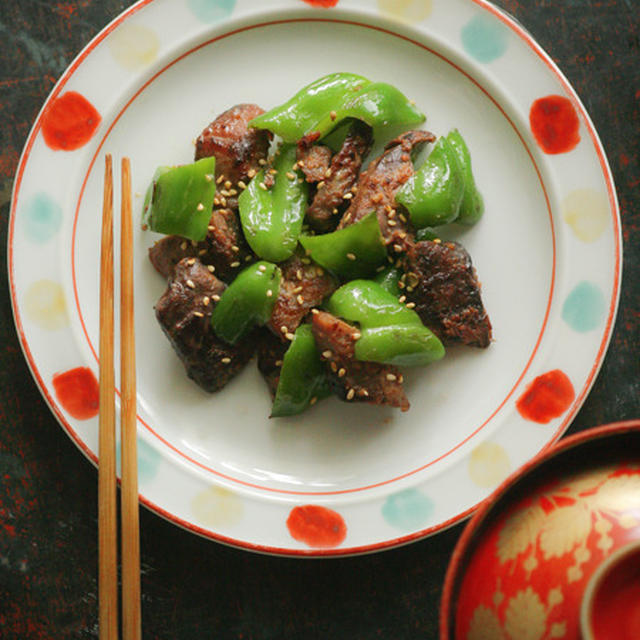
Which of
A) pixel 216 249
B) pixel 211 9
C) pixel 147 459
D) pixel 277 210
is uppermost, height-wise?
pixel 211 9

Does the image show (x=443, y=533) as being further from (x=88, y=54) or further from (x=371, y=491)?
(x=88, y=54)

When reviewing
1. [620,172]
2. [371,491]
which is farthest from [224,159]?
[620,172]

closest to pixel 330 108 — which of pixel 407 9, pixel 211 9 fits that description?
pixel 407 9

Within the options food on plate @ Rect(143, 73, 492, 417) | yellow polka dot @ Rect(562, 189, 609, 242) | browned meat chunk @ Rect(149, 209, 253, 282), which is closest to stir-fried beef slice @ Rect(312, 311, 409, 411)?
food on plate @ Rect(143, 73, 492, 417)

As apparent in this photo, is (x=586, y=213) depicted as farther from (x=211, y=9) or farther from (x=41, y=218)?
(x=41, y=218)

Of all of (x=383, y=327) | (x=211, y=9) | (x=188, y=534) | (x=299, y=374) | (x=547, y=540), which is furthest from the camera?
(x=188, y=534)

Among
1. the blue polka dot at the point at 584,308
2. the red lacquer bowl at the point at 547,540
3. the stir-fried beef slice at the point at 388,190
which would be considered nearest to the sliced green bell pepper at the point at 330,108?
the stir-fried beef slice at the point at 388,190
